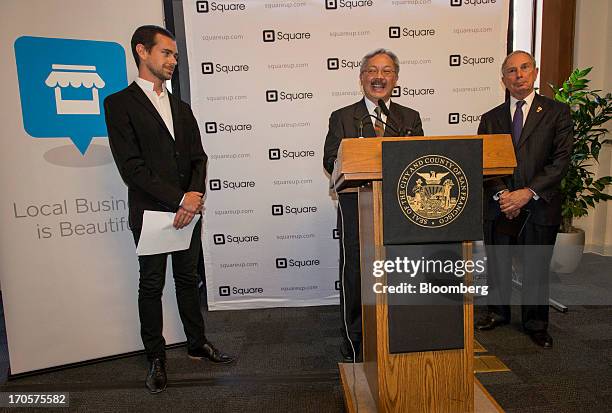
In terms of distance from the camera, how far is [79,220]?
8.36 ft

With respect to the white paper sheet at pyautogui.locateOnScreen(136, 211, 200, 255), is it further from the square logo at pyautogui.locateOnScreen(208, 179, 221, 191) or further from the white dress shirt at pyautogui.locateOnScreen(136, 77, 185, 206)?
the square logo at pyautogui.locateOnScreen(208, 179, 221, 191)

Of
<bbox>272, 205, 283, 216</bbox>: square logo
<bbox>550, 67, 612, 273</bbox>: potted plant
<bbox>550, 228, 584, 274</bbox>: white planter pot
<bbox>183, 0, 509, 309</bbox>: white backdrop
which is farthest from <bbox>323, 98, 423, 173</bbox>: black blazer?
<bbox>550, 228, 584, 274</bbox>: white planter pot

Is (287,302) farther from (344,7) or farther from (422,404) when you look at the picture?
(344,7)

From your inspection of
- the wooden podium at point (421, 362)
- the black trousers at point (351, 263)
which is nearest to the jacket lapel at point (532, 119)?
the black trousers at point (351, 263)

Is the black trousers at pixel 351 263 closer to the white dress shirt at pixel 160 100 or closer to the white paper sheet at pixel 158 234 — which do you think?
the white paper sheet at pixel 158 234

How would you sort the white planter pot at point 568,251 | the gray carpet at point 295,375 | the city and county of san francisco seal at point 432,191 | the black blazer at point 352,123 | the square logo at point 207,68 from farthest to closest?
the white planter pot at point 568,251
the square logo at point 207,68
the black blazer at point 352,123
the gray carpet at point 295,375
the city and county of san francisco seal at point 432,191

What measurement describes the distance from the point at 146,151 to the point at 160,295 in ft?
2.70

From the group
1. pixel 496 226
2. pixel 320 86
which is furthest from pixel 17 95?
pixel 496 226

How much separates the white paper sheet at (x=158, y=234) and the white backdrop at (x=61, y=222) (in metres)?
0.51

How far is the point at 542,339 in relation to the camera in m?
2.60

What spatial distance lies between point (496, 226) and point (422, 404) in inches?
64.3

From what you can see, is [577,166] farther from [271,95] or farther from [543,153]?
[271,95]

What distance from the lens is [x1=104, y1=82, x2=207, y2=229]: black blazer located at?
85.4 inches

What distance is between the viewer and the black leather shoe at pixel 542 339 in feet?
8.42
